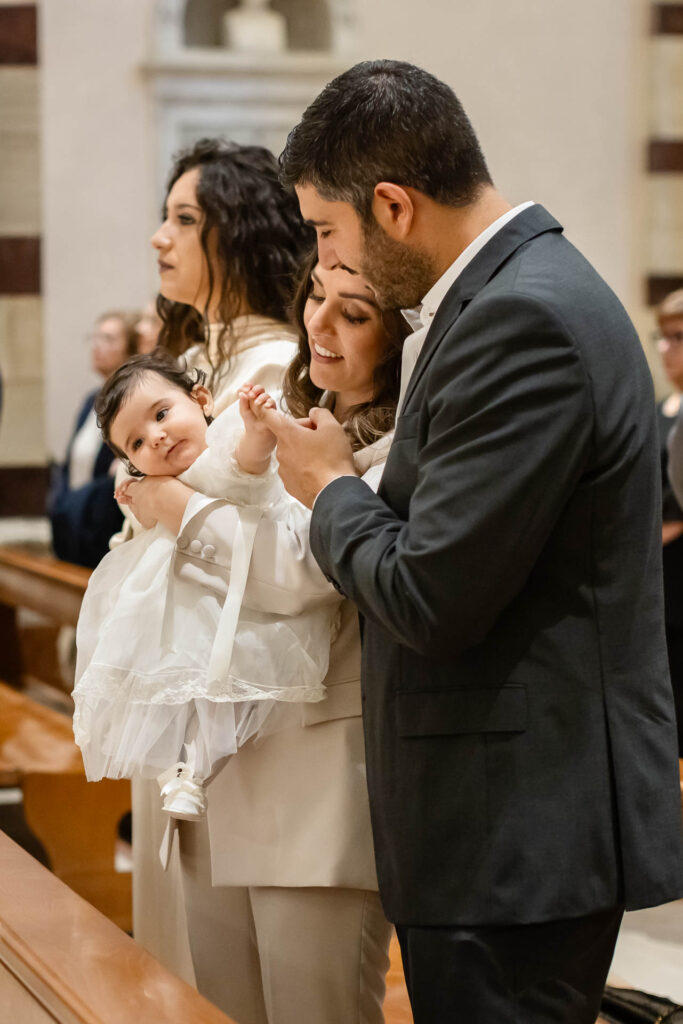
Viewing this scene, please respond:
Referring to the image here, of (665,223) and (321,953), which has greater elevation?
(665,223)

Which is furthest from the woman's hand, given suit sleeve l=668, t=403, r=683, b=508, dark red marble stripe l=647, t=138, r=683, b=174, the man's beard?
dark red marble stripe l=647, t=138, r=683, b=174

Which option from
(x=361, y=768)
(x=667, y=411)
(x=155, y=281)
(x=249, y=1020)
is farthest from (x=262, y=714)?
(x=155, y=281)

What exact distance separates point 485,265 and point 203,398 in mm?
695

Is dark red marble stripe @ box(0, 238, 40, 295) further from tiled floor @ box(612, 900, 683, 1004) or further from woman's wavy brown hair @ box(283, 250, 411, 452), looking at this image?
woman's wavy brown hair @ box(283, 250, 411, 452)

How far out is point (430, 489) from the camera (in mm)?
1476

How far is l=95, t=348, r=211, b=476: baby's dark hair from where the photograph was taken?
204 cm

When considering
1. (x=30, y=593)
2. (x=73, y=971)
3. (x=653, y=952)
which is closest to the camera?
(x=73, y=971)

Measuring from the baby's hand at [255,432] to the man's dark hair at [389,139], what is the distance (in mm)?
318

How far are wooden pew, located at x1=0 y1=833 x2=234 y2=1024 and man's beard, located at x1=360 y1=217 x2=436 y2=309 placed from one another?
94 cm

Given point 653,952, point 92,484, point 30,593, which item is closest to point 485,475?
point 653,952

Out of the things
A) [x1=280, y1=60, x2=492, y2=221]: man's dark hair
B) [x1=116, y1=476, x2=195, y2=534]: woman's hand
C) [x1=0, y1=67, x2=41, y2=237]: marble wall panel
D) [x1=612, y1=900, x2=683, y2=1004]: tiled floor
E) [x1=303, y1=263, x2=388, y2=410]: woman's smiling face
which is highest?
[x1=0, y1=67, x2=41, y2=237]: marble wall panel

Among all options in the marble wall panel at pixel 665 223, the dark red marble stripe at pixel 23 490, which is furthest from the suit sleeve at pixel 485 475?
the marble wall panel at pixel 665 223

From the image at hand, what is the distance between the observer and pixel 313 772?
6.40 ft

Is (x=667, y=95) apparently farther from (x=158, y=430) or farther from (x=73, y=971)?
(x=73, y=971)
